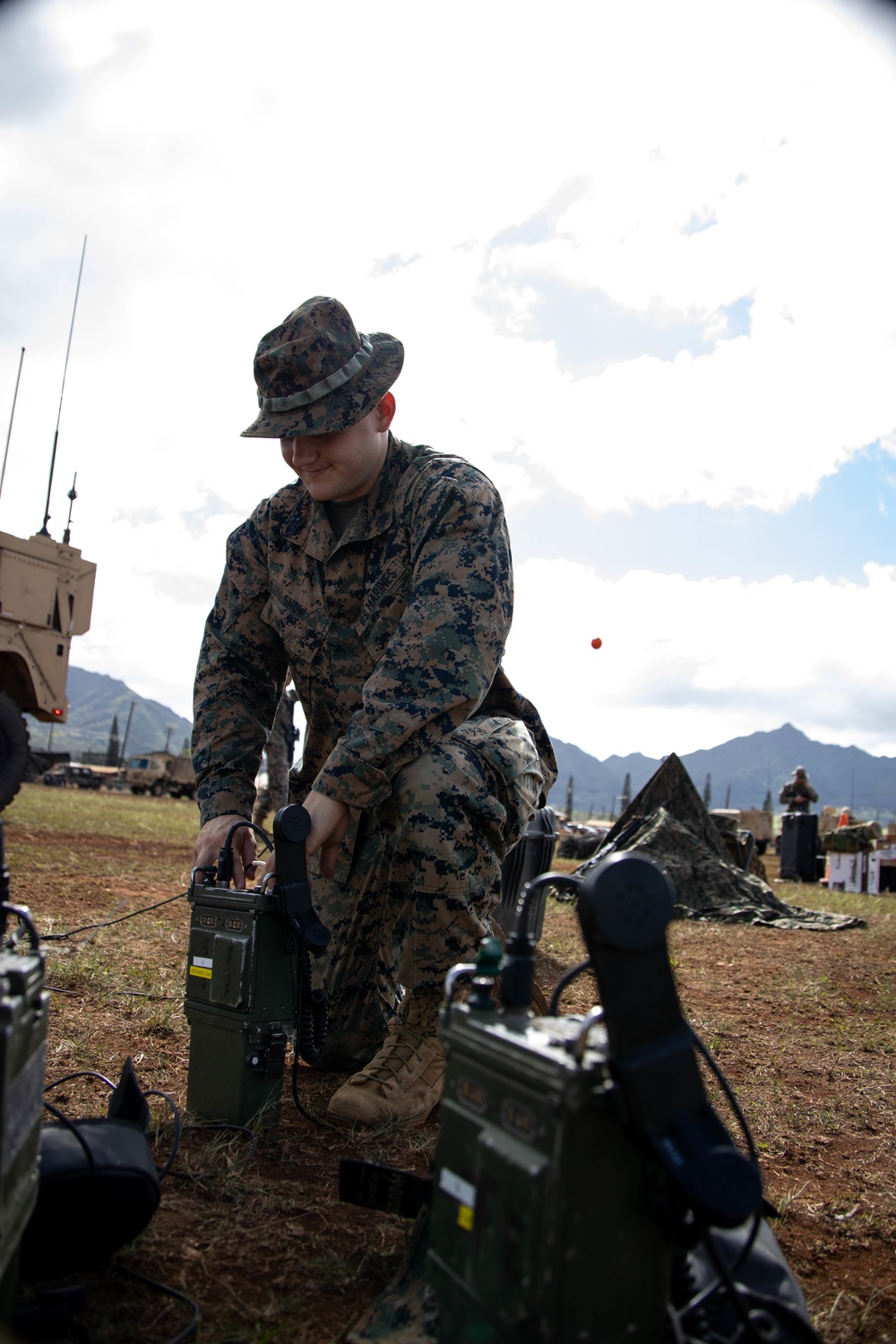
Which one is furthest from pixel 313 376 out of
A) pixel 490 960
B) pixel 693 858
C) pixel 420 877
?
pixel 693 858

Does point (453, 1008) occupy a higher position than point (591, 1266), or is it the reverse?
point (453, 1008)

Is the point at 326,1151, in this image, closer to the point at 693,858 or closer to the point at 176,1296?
the point at 176,1296

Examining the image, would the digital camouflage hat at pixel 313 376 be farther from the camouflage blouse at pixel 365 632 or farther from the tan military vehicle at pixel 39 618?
the tan military vehicle at pixel 39 618

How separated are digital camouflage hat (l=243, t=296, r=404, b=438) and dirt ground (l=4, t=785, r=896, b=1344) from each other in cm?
182

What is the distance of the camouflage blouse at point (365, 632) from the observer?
7.74ft

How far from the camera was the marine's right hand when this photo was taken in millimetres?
2502

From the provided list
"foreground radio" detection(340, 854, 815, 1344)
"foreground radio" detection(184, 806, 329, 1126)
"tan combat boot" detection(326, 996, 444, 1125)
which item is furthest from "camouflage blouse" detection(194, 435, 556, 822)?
"foreground radio" detection(340, 854, 815, 1344)

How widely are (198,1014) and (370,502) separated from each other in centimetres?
156

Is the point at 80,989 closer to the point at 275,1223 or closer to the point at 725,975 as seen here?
the point at 275,1223

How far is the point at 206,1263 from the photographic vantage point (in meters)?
1.56

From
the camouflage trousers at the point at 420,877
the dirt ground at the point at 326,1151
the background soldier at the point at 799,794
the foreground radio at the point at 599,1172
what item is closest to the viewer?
the foreground radio at the point at 599,1172

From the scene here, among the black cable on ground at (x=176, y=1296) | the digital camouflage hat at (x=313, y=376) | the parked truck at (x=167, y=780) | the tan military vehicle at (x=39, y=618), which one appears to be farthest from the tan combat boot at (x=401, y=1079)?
the parked truck at (x=167, y=780)

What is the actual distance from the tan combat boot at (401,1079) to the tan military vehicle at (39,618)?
30.3 feet

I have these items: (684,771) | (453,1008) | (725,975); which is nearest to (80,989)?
(453,1008)
